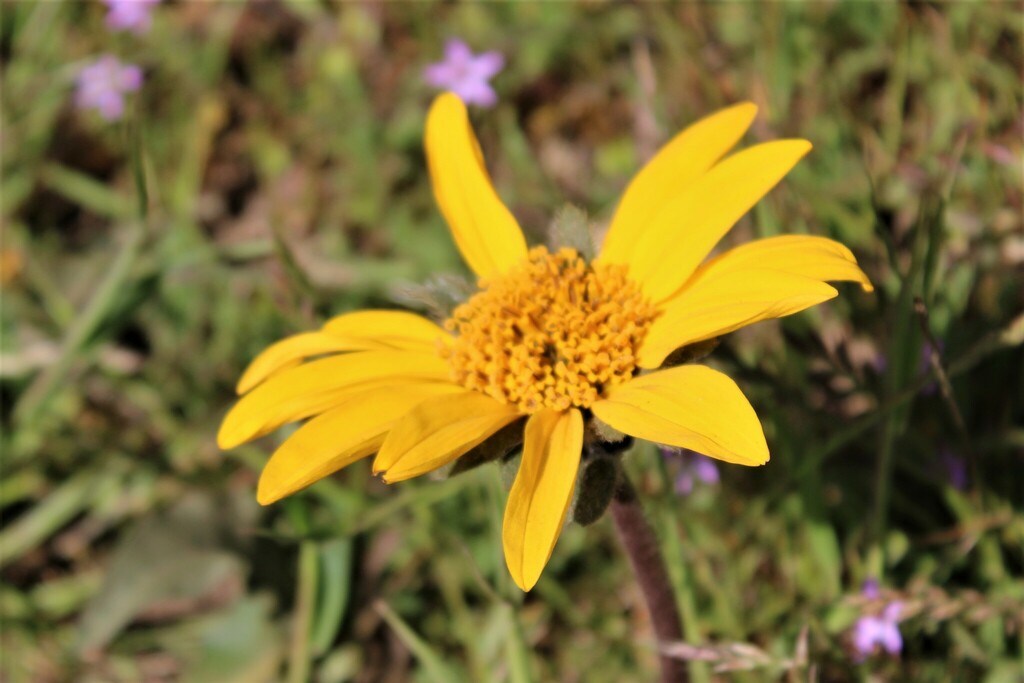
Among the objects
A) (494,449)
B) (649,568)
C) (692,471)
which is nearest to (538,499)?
(494,449)

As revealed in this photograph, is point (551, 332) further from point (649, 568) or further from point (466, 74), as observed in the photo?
point (466, 74)

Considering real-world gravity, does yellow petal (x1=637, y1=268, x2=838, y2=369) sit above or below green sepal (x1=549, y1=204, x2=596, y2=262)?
below

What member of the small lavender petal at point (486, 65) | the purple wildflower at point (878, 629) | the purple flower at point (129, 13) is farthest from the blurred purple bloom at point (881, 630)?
the purple flower at point (129, 13)

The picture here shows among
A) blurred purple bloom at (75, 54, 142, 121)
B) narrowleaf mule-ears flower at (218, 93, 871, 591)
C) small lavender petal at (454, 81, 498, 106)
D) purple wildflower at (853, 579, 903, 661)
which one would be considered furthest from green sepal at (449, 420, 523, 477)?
blurred purple bloom at (75, 54, 142, 121)

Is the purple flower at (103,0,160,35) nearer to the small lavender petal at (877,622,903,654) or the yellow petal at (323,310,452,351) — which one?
the yellow petal at (323,310,452,351)

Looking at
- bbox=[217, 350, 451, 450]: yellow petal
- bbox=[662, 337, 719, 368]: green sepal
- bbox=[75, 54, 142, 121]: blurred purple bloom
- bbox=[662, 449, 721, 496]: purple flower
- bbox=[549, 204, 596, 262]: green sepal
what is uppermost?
bbox=[75, 54, 142, 121]: blurred purple bloom

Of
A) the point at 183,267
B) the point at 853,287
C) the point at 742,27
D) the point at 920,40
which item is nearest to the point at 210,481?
the point at 183,267

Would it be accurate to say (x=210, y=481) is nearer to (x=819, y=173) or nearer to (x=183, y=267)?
(x=183, y=267)

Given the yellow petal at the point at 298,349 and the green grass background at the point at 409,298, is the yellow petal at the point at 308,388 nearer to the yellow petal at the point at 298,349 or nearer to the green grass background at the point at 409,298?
the yellow petal at the point at 298,349
